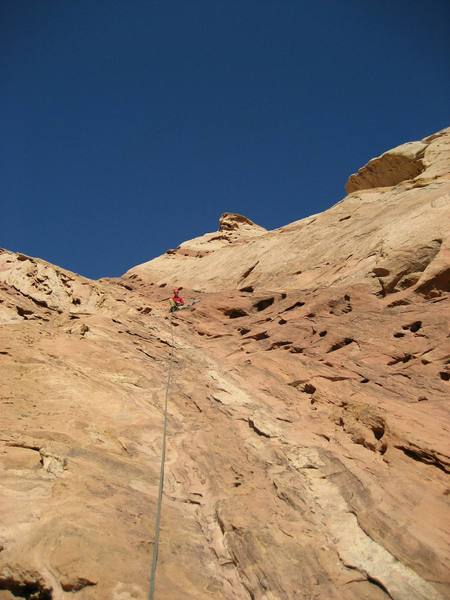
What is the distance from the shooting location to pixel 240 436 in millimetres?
10211

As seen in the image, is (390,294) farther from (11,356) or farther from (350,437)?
(11,356)

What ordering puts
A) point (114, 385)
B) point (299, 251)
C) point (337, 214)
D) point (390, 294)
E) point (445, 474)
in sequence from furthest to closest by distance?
1. point (337, 214)
2. point (299, 251)
3. point (390, 294)
4. point (114, 385)
5. point (445, 474)

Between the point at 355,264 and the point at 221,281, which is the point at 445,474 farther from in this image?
the point at 221,281

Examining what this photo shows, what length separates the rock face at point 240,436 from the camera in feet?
20.3

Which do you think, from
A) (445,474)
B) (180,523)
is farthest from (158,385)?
(445,474)

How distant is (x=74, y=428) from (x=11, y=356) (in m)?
3.94

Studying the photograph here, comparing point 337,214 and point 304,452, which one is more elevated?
point 337,214

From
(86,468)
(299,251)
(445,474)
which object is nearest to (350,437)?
(445,474)

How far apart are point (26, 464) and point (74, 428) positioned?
161cm

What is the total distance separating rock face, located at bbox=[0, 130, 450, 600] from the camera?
20.3ft

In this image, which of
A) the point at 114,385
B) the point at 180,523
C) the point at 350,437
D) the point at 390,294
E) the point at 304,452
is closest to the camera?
the point at 180,523

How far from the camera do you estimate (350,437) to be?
10.3 m

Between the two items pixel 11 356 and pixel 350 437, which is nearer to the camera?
pixel 350 437

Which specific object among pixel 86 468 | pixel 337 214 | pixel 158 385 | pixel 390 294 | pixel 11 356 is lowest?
pixel 86 468
